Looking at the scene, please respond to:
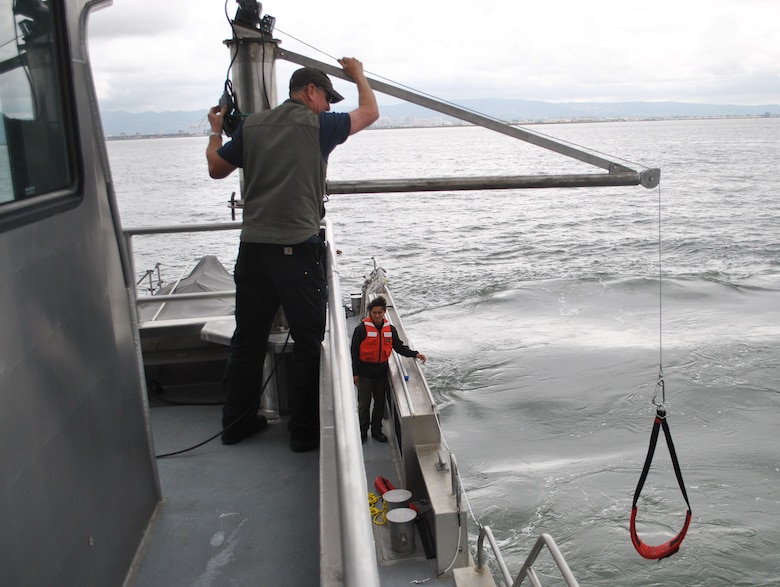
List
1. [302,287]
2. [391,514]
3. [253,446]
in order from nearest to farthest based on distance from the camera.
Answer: [302,287], [253,446], [391,514]

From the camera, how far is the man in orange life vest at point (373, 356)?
9.10m

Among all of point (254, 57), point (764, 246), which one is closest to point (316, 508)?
point (254, 57)

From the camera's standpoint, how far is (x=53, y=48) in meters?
2.38

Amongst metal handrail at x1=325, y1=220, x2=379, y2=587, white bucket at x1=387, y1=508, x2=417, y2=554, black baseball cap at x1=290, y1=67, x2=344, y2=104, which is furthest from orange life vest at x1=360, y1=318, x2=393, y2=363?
metal handrail at x1=325, y1=220, x2=379, y2=587

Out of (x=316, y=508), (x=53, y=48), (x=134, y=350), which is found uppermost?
(x=53, y=48)

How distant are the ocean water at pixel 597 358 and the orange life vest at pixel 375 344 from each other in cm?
328

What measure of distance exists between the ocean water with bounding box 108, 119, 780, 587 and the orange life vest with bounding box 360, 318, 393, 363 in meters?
3.28

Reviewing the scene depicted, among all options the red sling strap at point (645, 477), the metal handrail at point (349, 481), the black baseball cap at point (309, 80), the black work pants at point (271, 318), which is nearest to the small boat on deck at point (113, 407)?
the metal handrail at point (349, 481)

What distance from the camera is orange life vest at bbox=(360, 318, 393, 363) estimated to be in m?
9.11

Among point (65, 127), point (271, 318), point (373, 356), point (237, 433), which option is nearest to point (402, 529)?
point (373, 356)

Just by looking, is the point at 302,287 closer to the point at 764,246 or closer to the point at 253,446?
the point at 253,446

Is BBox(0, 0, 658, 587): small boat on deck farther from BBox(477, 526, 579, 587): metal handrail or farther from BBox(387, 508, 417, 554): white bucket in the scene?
BBox(387, 508, 417, 554): white bucket

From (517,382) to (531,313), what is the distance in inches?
344

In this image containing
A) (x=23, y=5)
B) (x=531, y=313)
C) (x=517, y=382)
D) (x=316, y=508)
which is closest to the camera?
(x=23, y=5)
